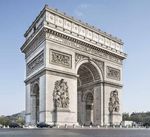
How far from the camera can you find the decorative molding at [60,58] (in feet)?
122

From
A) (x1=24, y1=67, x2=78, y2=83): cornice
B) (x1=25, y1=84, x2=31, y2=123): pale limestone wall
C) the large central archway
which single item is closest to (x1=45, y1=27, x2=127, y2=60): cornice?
the large central archway

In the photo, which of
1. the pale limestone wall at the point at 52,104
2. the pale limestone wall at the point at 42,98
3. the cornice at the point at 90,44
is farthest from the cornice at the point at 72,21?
the pale limestone wall at the point at 42,98

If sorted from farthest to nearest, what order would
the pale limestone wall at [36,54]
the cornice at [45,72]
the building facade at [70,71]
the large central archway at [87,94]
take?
the large central archway at [87,94]
the pale limestone wall at [36,54]
the building facade at [70,71]
the cornice at [45,72]

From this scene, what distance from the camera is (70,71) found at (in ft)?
129

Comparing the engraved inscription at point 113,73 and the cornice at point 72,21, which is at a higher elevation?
the cornice at point 72,21

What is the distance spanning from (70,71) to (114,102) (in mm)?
11264

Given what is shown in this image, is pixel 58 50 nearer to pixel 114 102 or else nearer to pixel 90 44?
pixel 90 44

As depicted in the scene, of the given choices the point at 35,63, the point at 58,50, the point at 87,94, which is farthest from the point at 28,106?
the point at 87,94

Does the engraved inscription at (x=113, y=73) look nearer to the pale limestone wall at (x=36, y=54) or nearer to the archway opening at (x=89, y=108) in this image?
the archway opening at (x=89, y=108)

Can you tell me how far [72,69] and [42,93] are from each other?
589 cm

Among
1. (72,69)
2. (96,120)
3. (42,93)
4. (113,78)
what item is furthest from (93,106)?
(42,93)

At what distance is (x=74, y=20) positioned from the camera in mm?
41656

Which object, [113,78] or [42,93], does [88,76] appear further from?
[42,93]

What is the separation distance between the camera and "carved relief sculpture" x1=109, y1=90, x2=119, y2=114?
4561 centimetres
